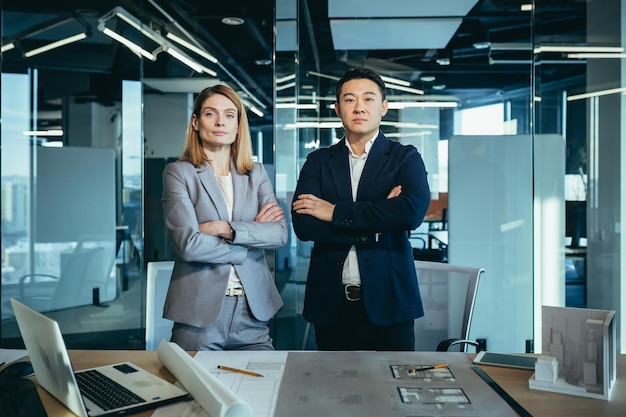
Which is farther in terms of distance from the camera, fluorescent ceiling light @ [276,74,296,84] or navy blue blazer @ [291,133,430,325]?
fluorescent ceiling light @ [276,74,296,84]

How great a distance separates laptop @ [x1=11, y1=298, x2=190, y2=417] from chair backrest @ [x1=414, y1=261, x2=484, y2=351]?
1476 millimetres

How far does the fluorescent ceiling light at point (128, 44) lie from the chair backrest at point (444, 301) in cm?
298

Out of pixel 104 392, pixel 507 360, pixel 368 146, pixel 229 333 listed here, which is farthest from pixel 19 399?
pixel 368 146

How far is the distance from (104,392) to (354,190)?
1489 millimetres

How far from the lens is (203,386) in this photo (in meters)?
1.41

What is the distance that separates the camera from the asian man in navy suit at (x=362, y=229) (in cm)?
247

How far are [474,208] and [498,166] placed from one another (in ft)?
1.20

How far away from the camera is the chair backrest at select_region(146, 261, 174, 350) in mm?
2545

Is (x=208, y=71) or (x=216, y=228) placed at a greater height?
(x=208, y=71)

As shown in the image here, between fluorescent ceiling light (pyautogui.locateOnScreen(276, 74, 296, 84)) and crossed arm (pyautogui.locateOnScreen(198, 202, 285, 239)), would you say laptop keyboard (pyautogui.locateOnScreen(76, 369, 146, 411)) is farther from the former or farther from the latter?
fluorescent ceiling light (pyautogui.locateOnScreen(276, 74, 296, 84))

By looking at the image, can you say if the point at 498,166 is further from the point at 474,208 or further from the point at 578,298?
the point at 578,298

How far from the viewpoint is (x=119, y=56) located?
4.66m

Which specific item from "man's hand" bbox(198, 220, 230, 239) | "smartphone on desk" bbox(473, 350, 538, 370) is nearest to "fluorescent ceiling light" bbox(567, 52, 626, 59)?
"smartphone on desk" bbox(473, 350, 538, 370)

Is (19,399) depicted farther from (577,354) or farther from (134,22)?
(134,22)
